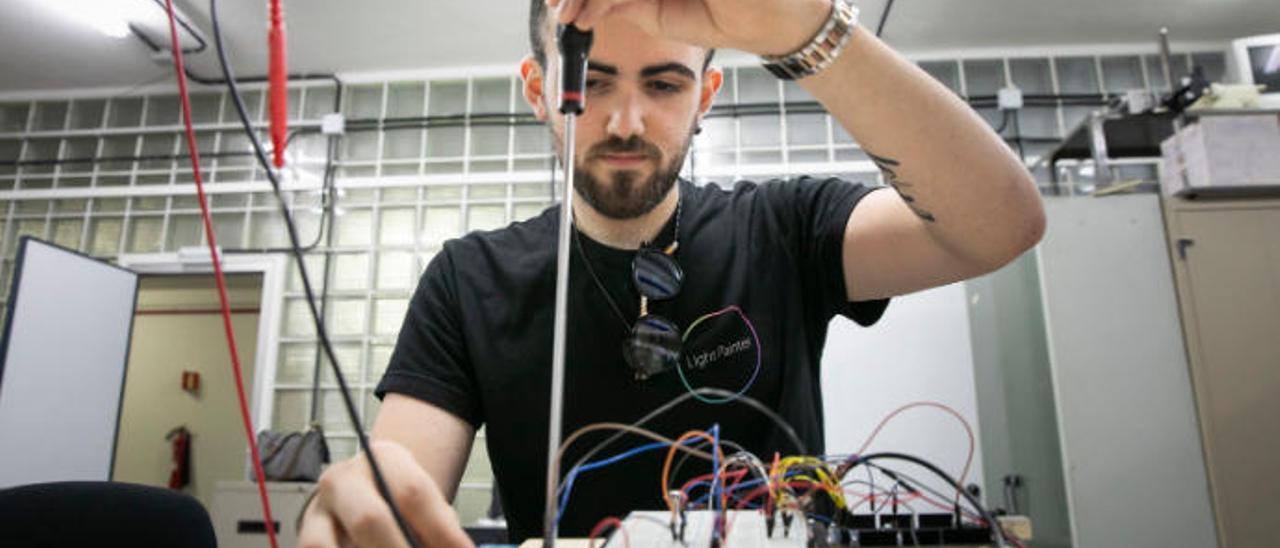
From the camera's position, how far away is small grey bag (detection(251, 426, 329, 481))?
2973mm

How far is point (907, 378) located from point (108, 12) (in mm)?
3849

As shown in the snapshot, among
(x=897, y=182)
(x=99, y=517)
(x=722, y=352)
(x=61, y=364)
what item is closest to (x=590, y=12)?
(x=897, y=182)

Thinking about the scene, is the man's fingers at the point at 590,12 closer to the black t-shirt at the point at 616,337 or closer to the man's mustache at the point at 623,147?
the man's mustache at the point at 623,147

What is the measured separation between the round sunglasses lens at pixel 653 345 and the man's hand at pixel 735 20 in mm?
319

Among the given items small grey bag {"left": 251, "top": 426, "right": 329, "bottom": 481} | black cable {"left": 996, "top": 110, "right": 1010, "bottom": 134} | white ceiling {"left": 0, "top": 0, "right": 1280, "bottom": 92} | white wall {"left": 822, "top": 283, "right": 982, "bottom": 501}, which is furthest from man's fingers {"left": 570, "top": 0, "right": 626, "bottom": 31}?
black cable {"left": 996, "top": 110, "right": 1010, "bottom": 134}

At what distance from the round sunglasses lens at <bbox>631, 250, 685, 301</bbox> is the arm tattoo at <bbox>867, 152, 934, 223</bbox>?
A: 11.5 inches

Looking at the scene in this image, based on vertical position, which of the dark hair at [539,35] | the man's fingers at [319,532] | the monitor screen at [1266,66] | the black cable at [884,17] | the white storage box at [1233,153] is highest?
the black cable at [884,17]

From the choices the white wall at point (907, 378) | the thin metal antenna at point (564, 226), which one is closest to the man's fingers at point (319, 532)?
the thin metal antenna at point (564, 226)

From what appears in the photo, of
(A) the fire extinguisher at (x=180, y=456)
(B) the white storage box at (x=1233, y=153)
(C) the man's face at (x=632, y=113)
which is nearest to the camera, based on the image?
(C) the man's face at (x=632, y=113)

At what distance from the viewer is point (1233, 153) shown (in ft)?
7.57

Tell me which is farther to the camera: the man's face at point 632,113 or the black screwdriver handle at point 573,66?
the man's face at point 632,113

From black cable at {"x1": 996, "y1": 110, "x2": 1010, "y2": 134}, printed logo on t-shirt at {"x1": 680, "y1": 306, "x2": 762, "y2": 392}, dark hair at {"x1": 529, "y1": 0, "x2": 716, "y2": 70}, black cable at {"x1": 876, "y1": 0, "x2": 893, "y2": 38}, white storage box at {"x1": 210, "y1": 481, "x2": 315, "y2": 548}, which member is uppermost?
black cable at {"x1": 876, "y1": 0, "x2": 893, "y2": 38}

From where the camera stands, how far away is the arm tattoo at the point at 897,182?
0.69m

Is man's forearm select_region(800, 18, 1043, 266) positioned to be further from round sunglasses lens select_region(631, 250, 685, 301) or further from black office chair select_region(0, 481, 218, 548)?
black office chair select_region(0, 481, 218, 548)
